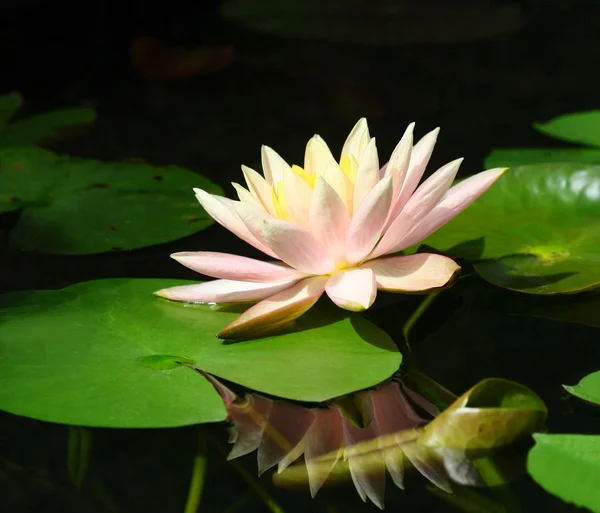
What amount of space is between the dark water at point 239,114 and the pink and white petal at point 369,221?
0.47 ft

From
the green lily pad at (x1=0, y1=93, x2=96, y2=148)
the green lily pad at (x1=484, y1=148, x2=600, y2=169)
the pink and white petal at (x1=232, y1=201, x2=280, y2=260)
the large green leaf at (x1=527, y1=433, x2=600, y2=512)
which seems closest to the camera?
the large green leaf at (x1=527, y1=433, x2=600, y2=512)

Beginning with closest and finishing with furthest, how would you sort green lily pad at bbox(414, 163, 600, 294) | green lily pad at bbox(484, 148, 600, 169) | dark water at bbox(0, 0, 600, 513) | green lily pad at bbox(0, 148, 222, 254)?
dark water at bbox(0, 0, 600, 513) → green lily pad at bbox(414, 163, 600, 294) → green lily pad at bbox(0, 148, 222, 254) → green lily pad at bbox(484, 148, 600, 169)

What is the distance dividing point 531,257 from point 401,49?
147 cm

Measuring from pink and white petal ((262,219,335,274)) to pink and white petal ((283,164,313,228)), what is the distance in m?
0.04

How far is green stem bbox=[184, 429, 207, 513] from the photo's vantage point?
0.64m

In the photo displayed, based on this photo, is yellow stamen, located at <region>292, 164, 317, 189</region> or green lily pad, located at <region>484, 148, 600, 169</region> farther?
green lily pad, located at <region>484, 148, 600, 169</region>

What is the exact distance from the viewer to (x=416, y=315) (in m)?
0.92

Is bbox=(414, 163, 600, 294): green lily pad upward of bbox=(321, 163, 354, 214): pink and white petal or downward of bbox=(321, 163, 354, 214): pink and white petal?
downward

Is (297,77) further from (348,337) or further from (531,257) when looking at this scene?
(348,337)

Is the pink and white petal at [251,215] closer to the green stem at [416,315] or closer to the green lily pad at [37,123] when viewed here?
the green stem at [416,315]

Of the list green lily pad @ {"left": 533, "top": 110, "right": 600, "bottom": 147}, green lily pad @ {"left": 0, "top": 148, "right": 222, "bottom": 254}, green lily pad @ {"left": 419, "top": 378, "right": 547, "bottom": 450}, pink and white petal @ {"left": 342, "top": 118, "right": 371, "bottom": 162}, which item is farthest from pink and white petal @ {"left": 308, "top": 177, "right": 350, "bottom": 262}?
green lily pad @ {"left": 533, "top": 110, "right": 600, "bottom": 147}

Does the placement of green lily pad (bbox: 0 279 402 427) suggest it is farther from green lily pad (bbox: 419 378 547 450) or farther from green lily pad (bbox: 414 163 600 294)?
green lily pad (bbox: 414 163 600 294)

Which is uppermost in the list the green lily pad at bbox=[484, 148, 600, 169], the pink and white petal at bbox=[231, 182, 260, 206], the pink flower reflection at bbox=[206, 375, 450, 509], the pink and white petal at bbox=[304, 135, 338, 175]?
the pink and white petal at bbox=[304, 135, 338, 175]

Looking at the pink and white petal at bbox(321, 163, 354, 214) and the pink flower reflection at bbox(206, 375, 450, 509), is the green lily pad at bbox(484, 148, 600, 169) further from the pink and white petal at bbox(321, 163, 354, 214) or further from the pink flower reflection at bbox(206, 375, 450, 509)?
the pink flower reflection at bbox(206, 375, 450, 509)
